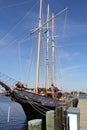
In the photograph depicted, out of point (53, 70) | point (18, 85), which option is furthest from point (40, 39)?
point (53, 70)

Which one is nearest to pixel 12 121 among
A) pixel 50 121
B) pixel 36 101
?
pixel 36 101

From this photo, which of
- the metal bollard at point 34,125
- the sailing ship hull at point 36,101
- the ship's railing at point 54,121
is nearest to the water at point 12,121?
the sailing ship hull at point 36,101

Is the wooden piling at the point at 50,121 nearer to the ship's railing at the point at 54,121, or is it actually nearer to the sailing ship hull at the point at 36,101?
the ship's railing at the point at 54,121

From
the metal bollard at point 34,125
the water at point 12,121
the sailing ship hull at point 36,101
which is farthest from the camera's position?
the sailing ship hull at point 36,101

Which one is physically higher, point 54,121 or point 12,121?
Answer: point 54,121

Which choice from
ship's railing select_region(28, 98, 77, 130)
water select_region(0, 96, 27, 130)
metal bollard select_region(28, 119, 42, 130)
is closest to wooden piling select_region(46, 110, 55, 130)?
ship's railing select_region(28, 98, 77, 130)

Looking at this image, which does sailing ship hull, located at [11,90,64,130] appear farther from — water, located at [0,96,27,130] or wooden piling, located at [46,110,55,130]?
wooden piling, located at [46,110,55,130]

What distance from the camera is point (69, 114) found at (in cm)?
897

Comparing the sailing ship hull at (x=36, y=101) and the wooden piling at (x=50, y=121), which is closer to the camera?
the wooden piling at (x=50, y=121)

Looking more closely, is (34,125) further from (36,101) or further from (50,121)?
(36,101)

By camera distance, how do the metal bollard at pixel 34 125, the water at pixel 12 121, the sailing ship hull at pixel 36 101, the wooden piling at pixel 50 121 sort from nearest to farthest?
the metal bollard at pixel 34 125 → the wooden piling at pixel 50 121 → the water at pixel 12 121 → the sailing ship hull at pixel 36 101

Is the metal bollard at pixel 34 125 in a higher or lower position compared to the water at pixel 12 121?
higher

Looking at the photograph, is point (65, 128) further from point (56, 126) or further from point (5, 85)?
point (5, 85)

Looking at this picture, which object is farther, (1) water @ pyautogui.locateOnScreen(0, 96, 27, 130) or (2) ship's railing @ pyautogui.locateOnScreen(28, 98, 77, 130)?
(1) water @ pyautogui.locateOnScreen(0, 96, 27, 130)
